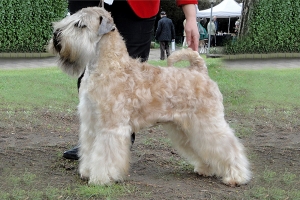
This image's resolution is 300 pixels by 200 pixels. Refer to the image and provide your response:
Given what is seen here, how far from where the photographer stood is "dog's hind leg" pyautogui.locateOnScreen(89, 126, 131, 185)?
3.94 meters

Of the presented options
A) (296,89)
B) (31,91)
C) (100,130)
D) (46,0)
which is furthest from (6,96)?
(296,89)

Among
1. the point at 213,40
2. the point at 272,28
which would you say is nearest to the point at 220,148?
the point at 272,28

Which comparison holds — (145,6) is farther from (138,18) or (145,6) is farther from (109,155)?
(109,155)

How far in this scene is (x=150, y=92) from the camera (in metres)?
4.12

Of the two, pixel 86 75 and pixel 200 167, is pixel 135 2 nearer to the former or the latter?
pixel 86 75

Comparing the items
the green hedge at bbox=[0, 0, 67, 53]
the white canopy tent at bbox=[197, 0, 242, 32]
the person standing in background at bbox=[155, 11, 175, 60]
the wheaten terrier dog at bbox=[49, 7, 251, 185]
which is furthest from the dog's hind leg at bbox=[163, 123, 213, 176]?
the white canopy tent at bbox=[197, 0, 242, 32]

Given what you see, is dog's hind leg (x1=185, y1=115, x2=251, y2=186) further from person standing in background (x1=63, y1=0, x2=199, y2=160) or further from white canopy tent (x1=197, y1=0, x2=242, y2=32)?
white canopy tent (x1=197, y1=0, x2=242, y2=32)

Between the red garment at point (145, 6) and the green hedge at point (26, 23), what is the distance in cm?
735

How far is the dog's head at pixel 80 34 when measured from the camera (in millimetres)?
3900

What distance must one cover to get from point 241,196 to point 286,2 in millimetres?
4986

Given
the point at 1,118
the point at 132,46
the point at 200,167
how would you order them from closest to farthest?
the point at 200,167, the point at 132,46, the point at 1,118

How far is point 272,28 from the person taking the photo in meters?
7.95

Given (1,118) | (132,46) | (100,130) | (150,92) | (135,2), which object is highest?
(135,2)

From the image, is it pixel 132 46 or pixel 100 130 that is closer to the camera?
pixel 100 130
